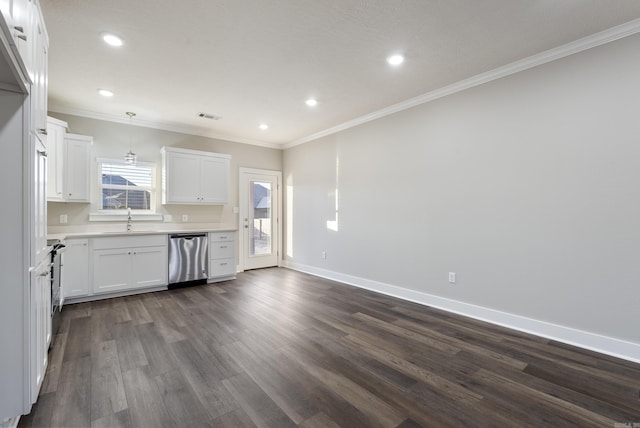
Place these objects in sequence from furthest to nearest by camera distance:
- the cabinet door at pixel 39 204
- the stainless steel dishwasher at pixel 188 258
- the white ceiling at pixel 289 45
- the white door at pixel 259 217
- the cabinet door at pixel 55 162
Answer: the white door at pixel 259 217 → the stainless steel dishwasher at pixel 188 258 → the cabinet door at pixel 55 162 → the white ceiling at pixel 289 45 → the cabinet door at pixel 39 204

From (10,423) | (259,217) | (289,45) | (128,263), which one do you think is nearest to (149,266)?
(128,263)

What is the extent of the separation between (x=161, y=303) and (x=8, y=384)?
2386 millimetres

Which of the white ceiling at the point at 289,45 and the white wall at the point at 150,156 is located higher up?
the white ceiling at the point at 289,45

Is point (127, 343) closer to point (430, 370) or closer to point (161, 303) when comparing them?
point (161, 303)

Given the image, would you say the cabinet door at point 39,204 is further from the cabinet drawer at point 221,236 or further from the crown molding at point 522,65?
the crown molding at point 522,65

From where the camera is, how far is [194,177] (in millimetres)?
5016

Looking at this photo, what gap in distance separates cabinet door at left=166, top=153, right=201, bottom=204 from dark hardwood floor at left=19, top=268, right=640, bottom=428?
202 centimetres

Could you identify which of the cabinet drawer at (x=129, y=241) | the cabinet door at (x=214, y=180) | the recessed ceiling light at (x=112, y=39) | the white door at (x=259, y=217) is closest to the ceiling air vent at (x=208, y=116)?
the cabinet door at (x=214, y=180)

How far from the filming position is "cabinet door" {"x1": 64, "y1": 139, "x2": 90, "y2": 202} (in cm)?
389

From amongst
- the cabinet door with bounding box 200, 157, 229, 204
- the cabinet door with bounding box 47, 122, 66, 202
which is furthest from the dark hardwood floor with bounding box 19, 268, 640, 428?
the cabinet door with bounding box 200, 157, 229, 204

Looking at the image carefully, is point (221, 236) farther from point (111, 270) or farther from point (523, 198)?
point (523, 198)

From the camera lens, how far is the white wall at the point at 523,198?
245cm

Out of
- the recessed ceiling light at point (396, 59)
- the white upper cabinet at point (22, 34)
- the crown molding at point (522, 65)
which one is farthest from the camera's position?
the recessed ceiling light at point (396, 59)

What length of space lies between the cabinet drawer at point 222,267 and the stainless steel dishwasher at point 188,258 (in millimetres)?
109
